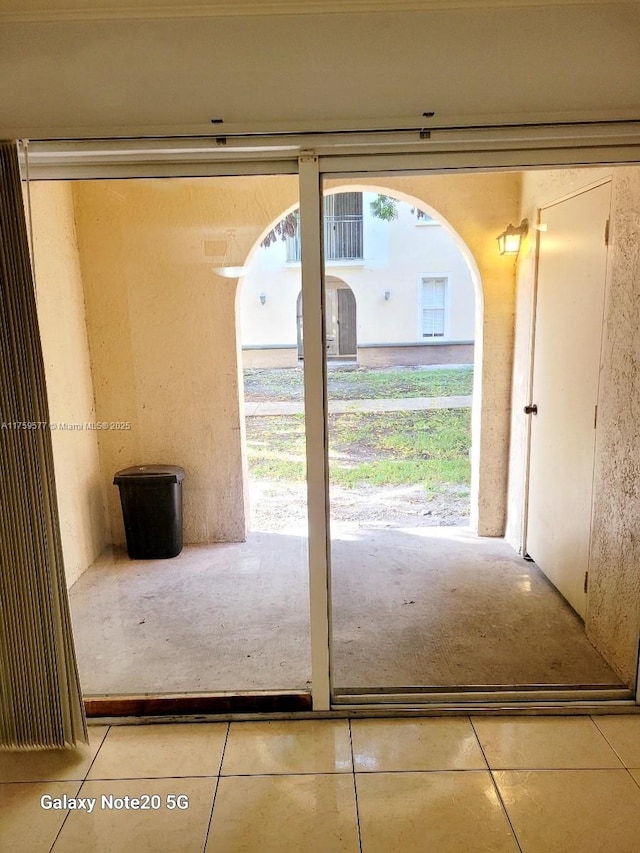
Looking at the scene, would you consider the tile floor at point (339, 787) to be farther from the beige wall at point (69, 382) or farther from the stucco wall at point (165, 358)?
the stucco wall at point (165, 358)

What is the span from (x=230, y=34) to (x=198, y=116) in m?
0.27

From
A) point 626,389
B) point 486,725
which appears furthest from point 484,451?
point 486,725

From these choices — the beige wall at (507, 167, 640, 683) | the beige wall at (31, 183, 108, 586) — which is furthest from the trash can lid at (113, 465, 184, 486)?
the beige wall at (507, 167, 640, 683)

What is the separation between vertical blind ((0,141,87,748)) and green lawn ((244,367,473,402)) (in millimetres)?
985

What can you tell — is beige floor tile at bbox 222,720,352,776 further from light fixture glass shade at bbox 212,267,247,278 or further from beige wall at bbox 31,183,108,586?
light fixture glass shade at bbox 212,267,247,278

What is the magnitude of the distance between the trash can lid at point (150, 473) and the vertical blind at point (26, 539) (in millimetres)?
1044

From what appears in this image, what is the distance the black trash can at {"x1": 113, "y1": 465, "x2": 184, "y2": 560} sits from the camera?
306 centimetres

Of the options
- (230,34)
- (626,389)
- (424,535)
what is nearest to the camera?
(230,34)

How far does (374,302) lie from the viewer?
278 centimetres

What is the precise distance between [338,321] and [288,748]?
169cm

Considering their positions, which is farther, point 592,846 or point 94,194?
point 94,194

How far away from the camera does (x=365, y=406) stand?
9.68ft

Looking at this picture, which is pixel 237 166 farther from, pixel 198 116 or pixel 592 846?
pixel 592 846

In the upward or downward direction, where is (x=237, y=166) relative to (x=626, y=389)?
upward
